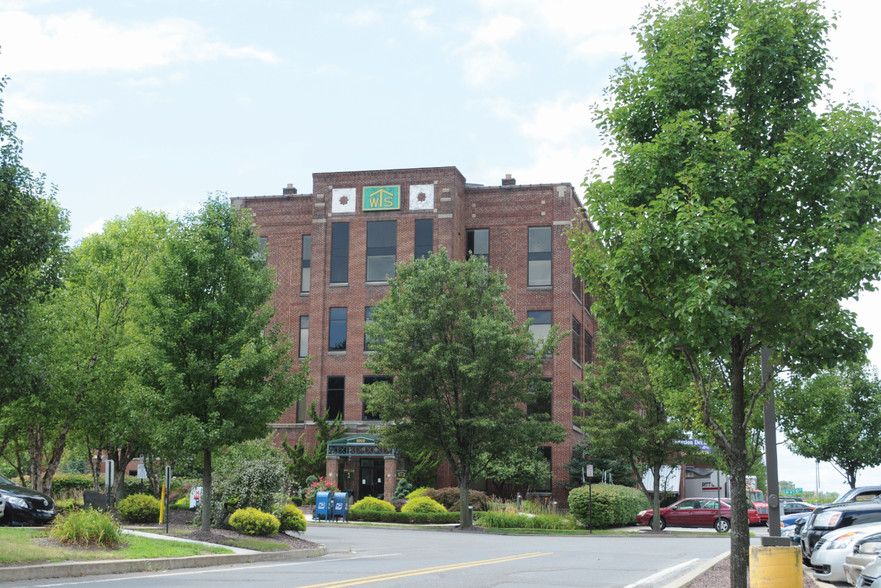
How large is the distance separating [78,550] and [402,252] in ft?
126

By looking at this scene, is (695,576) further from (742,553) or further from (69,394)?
(69,394)

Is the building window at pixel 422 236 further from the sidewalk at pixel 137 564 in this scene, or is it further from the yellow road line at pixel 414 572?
the yellow road line at pixel 414 572

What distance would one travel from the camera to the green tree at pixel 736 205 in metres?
10.6

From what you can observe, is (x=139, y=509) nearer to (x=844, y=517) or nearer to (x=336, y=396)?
(x=844, y=517)

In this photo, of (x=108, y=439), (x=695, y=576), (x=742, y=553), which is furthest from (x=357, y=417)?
(x=742, y=553)

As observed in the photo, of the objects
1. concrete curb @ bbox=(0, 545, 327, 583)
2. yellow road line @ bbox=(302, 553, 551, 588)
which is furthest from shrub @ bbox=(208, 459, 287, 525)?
yellow road line @ bbox=(302, 553, 551, 588)

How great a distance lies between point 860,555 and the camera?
529 inches

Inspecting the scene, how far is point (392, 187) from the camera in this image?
54625 millimetres

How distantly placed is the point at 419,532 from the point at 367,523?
5.40 m

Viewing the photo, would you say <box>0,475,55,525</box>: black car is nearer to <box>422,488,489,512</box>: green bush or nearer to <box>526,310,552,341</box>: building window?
<box>422,488,489,512</box>: green bush

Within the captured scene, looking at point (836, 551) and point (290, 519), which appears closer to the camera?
point (836, 551)

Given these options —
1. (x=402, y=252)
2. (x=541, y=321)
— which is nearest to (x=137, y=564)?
(x=402, y=252)

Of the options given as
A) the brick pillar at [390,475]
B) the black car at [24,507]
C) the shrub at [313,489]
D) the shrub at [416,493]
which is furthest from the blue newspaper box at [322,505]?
the black car at [24,507]

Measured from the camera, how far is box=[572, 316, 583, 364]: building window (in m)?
54.1
